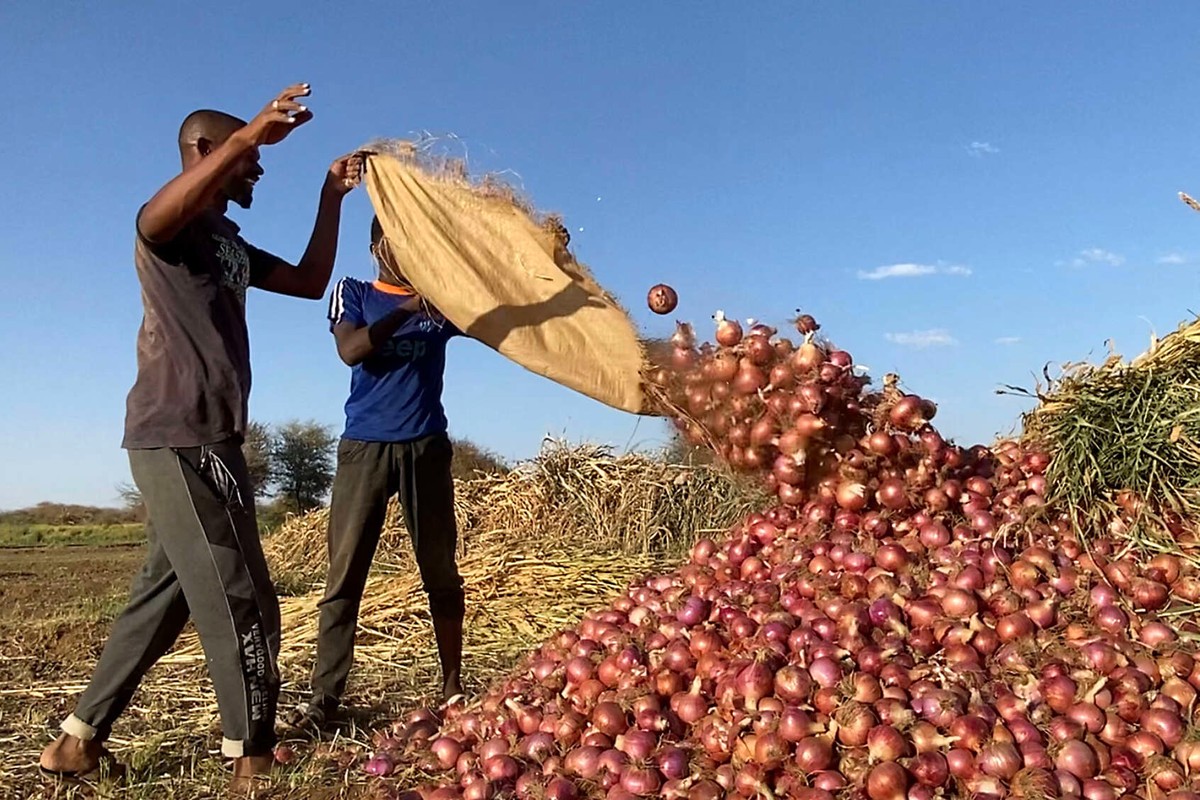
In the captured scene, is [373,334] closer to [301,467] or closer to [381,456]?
[381,456]

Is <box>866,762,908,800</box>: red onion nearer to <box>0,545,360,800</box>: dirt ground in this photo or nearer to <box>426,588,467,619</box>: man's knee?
<box>0,545,360,800</box>: dirt ground

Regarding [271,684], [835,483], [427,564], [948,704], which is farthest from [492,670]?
[948,704]

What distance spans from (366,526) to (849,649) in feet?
6.27

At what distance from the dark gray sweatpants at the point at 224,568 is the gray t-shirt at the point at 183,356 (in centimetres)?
5

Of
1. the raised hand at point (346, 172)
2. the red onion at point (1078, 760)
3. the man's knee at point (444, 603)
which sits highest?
the raised hand at point (346, 172)

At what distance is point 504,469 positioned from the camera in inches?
387

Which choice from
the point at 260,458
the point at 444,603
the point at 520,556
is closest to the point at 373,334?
the point at 444,603

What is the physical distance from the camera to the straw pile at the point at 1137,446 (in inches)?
92.7

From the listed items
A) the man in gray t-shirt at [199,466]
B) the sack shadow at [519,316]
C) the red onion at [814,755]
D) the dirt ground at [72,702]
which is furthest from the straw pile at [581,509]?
the red onion at [814,755]

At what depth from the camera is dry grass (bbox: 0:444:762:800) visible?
3064 millimetres

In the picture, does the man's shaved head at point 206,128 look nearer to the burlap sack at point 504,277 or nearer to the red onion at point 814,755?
the burlap sack at point 504,277

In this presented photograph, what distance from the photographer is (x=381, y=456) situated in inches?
135

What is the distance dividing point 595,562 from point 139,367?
4363 millimetres

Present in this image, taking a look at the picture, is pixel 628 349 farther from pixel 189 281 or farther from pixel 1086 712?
pixel 1086 712
